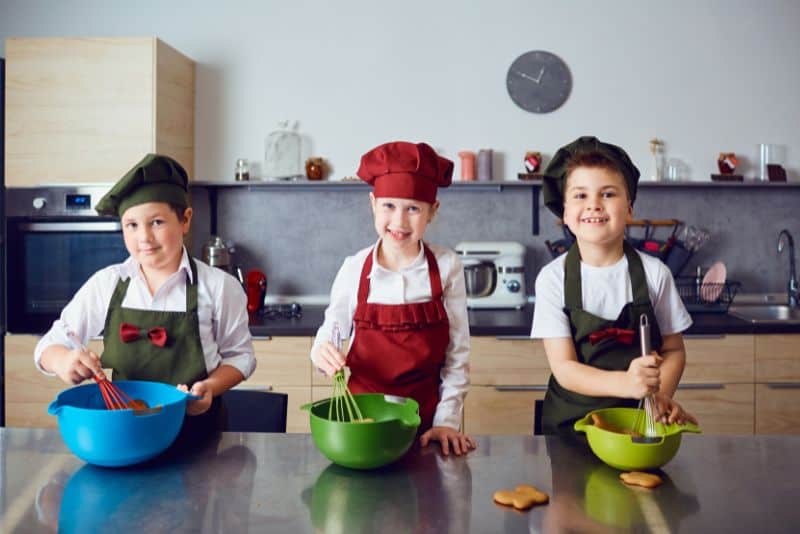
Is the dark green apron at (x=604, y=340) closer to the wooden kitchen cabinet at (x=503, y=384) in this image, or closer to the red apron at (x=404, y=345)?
the red apron at (x=404, y=345)

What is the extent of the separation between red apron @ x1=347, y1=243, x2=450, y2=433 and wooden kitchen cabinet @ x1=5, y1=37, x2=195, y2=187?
173 cm

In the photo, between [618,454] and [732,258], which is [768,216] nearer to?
[732,258]

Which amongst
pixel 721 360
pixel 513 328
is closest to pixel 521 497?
pixel 513 328

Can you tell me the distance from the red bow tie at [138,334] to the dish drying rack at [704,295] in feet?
7.69

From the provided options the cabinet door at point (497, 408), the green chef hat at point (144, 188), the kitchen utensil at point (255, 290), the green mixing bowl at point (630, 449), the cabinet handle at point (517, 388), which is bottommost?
the cabinet door at point (497, 408)

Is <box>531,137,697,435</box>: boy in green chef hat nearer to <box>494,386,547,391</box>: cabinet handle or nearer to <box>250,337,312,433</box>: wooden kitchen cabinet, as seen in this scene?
<box>494,386,547,391</box>: cabinet handle

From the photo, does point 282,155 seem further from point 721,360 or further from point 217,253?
point 721,360

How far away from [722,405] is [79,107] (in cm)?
276

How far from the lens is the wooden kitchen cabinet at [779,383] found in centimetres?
304

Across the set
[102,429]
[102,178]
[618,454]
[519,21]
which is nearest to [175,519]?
[102,429]

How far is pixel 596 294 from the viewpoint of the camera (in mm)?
1745

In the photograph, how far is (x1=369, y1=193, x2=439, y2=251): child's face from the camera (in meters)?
1.72

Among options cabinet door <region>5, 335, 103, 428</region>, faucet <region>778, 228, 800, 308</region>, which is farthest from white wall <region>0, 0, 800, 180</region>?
cabinet door <region>5, 335, 103, 428</region>

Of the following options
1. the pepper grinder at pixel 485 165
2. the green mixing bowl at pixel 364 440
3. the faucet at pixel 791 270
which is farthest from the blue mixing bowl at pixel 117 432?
the faucet at pixel 791 270
